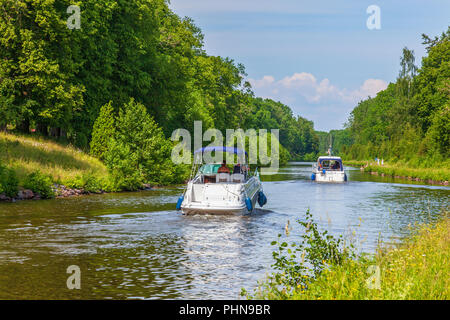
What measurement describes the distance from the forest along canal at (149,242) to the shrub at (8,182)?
1189mm

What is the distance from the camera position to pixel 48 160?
3353 cm

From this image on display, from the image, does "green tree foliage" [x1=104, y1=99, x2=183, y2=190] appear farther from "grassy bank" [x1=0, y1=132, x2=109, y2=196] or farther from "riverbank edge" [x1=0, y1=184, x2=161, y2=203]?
"riverbank edge" [x1=0, y1=184, x2=161, y2=203]

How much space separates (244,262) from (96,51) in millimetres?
33628

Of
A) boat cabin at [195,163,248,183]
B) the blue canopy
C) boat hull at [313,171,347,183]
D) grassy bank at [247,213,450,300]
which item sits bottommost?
grassy bank at [247,213,450,300]

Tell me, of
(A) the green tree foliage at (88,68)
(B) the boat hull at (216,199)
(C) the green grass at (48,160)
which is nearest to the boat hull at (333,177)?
(A) the green tree foliage at (88,68)

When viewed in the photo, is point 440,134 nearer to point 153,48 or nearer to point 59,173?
point 153,48

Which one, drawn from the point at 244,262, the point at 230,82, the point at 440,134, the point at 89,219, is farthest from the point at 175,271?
the point at 230,82

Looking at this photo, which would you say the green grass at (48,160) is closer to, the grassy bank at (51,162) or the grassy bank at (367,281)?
the grassy bank at (51,162)

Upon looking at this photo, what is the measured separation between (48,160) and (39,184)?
5710mm

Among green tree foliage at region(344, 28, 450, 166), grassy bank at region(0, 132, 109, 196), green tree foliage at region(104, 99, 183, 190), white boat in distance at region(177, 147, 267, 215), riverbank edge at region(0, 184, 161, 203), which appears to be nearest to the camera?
white boat in distance at region(177, 147, 267, 215)

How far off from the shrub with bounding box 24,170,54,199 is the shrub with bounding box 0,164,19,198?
37.8 inches

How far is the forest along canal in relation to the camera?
10555 mm

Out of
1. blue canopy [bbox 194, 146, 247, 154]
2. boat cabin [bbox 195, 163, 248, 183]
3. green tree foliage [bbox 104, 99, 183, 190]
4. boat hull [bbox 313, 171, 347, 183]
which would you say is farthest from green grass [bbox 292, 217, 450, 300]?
boat hull [bbox 313, 171, 347, 183]

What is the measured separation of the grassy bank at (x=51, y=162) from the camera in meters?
30.3
